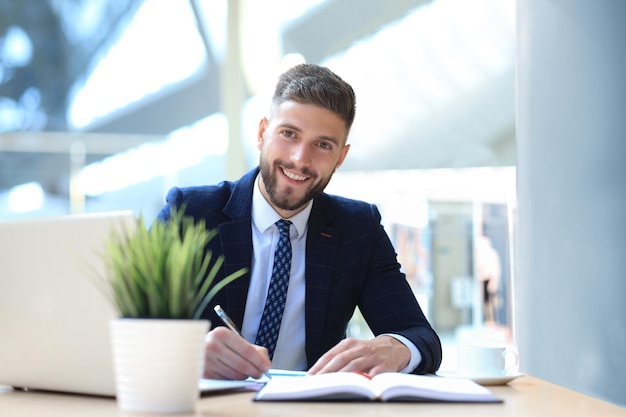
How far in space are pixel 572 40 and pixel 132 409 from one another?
231cm

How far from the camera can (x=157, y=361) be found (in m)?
1.01

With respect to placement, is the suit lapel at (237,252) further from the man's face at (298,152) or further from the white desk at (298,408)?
the white desk at (298,408)

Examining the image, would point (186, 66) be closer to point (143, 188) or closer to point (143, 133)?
point (143, 133)

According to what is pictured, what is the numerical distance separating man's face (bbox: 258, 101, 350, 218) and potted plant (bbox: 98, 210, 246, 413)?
113cm

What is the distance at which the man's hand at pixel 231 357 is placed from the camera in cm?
141

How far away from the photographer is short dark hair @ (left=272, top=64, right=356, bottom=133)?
216 centimetres

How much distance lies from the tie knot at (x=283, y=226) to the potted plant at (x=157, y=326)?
3.59 feet

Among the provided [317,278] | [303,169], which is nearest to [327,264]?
[317,278]

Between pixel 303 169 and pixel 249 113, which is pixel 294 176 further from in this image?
pixel 249 113

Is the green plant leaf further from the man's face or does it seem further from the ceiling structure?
the ceiling structure

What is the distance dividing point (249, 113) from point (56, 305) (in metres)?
4.79

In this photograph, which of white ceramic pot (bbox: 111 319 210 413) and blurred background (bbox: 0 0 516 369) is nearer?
white ceramic pot (bbox: 111 319 210 413)

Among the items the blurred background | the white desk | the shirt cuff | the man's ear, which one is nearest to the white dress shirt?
the man's ear

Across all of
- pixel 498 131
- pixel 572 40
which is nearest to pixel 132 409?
pixel 572 40
